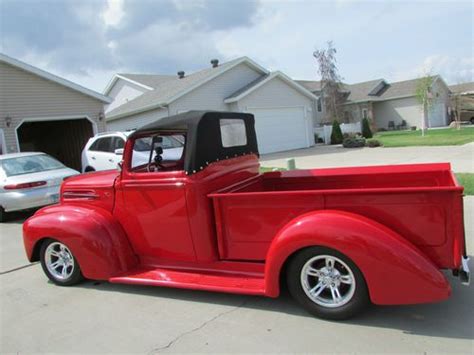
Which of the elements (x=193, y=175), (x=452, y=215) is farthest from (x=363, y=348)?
(x=193, y=175)

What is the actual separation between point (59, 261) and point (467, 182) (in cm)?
770

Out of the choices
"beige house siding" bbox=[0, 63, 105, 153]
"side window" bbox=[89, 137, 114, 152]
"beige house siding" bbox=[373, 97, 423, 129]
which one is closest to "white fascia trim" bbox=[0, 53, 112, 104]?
"beige house siding" bbox=[0, 63, 105, 153]

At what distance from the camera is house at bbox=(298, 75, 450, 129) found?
4019 centimetres

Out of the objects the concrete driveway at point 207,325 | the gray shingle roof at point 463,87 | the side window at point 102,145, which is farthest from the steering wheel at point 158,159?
the gray shingle roof at point 463,87

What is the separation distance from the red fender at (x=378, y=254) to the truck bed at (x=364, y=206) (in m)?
0.12

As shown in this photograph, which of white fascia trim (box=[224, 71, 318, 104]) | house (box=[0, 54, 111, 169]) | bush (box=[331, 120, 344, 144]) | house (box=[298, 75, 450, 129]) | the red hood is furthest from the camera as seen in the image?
house (box=[298, 75, 450, 129])

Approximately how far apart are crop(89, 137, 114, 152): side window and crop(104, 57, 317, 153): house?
6.84m

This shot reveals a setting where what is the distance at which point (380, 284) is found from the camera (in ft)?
10.3

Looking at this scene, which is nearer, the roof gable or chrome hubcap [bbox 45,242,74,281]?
chrome hubcap [bbox 45,242,74,281]

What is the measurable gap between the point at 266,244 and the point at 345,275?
2.43 ft

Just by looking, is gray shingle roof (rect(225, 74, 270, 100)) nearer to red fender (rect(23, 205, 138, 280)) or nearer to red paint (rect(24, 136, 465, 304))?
red paint (rect(24, 136, 465, 304))

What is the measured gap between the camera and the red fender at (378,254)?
3.06 m

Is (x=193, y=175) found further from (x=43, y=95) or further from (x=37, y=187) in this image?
(x=43, y=95)

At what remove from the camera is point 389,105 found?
4184 cm
